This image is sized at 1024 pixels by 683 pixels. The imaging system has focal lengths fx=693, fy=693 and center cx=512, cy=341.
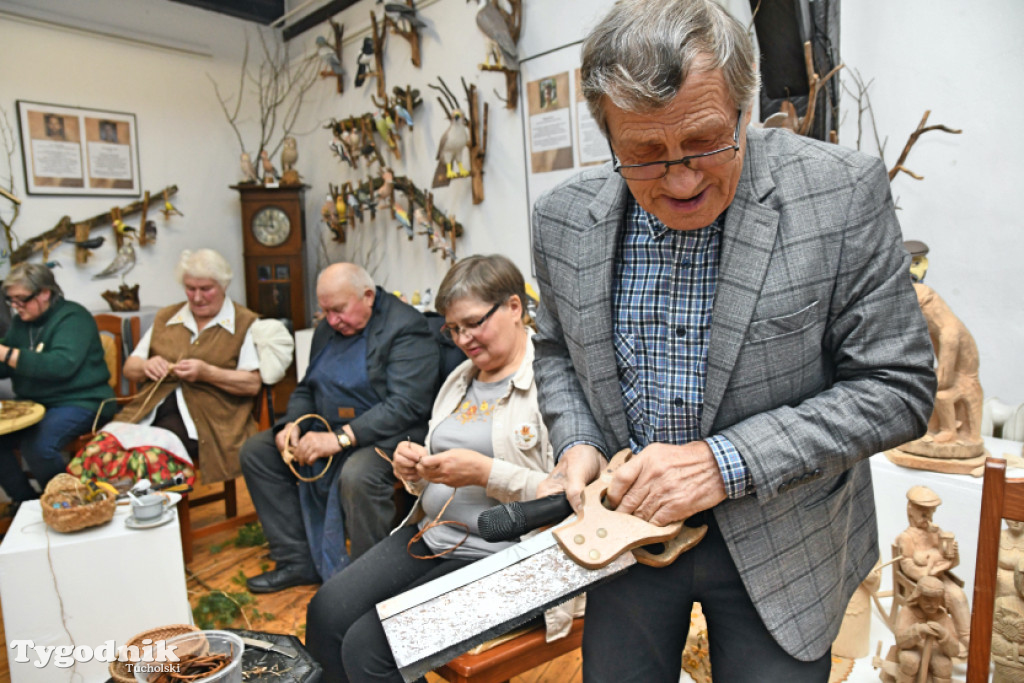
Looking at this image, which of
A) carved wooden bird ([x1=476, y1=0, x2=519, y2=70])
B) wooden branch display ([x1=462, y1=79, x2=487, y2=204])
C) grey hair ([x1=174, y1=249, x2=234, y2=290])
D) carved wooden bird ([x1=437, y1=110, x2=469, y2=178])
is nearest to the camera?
grey hair ([x1=174, y1=249, x2=234, y2=290])

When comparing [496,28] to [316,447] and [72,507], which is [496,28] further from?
[72,507]

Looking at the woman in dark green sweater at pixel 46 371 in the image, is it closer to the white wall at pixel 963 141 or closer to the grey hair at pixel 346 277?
the grey hair at pixel 346 277

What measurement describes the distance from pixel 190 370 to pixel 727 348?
11.1ft

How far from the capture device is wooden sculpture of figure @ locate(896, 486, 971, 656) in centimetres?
181

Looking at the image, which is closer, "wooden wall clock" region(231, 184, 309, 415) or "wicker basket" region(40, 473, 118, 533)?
"wicker basket" region(40, 473, 118, 533)

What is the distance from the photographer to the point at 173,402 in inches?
148

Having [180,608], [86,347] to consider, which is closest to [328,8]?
[86,347]

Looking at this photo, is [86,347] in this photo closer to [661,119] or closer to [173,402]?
[173,402]

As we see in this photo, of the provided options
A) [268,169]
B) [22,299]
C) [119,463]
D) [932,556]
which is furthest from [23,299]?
[932,556]

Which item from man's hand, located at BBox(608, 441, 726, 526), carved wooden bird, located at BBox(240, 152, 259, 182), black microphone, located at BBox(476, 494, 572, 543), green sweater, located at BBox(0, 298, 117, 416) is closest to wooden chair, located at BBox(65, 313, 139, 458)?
green sweater, located at BBox(0, 298, 117, 416)

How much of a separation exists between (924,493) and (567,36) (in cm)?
296

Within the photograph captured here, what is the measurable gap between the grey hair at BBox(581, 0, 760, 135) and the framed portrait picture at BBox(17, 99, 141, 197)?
5697 millimetres

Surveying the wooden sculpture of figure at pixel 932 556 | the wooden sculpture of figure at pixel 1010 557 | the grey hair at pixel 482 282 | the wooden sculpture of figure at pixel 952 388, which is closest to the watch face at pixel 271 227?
the grey hair at pixel 482 282

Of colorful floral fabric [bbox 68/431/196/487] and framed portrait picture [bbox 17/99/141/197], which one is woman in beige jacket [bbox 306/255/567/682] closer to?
colorful floral fabric [bbox 68/431/196/487]
